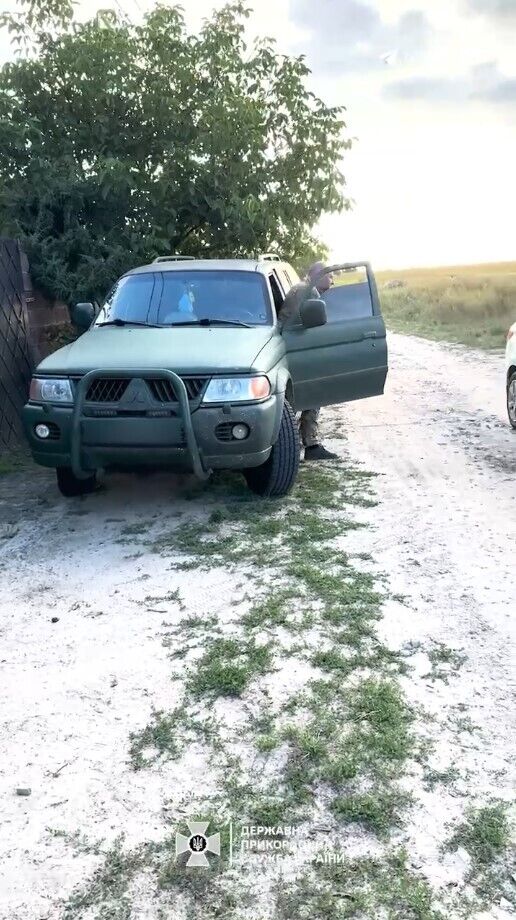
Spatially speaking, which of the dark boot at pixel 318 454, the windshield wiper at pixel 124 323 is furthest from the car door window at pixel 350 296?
the windshield wiper at pixel 124 323

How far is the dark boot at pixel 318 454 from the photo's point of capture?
7.05m

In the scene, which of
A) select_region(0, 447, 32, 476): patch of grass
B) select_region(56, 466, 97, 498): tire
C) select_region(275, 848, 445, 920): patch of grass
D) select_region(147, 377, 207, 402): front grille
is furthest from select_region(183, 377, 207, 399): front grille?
select_region(275, 848, 445, 920): patch of grass

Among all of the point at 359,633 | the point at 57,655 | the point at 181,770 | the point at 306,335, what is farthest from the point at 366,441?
the point at 181,770

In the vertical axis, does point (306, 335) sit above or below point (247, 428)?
above

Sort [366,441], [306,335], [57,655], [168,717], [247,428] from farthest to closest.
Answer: [366,441] < [306,335] < [247,428] < [57,655] < [168,717]

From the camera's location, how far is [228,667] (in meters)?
3.34

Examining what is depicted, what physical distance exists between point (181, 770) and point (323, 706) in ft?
2.08

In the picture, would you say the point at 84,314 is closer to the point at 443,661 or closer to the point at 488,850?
the point at 443,661

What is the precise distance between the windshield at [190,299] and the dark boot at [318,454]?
1504 mm

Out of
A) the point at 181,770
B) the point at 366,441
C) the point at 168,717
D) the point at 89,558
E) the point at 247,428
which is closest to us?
the point at 181,770

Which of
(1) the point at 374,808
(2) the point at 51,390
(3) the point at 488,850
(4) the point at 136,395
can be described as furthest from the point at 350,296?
(3) the point at 488,850

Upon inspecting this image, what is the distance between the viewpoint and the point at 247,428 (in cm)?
510

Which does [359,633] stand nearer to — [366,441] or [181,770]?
[181,770]

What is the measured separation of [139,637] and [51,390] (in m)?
2.26
